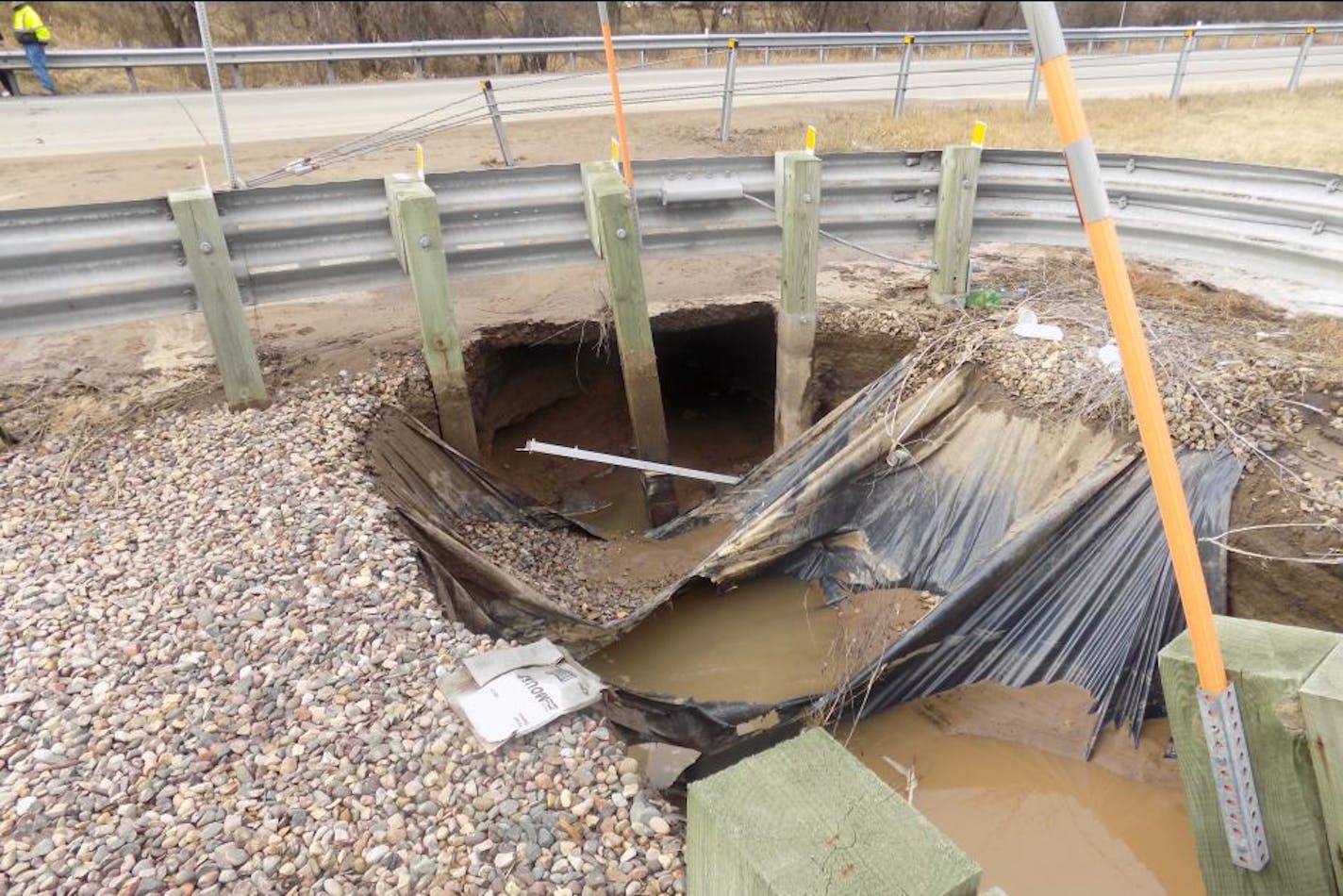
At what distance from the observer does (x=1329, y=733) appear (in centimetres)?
183

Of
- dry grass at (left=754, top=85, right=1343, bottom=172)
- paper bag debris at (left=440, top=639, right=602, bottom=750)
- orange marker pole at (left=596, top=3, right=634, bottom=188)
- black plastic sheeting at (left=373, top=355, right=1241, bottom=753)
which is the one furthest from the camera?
dry grass at (left=754, top=85, right=1343, bottom=172)

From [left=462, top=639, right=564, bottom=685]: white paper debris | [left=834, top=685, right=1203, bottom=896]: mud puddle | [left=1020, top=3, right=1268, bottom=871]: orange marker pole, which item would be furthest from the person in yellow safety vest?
[left=1020, top=3, right=1268, bottom=871]: orange marker pole

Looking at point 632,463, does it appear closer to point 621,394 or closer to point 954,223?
point 621,394

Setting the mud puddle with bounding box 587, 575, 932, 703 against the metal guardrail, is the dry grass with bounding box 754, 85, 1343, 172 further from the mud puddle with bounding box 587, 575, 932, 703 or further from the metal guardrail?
the mud puddle with bounding box 587, 575, 932, 703

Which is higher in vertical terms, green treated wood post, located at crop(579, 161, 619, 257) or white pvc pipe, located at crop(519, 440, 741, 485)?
green treated wood post, located at crop(579, 161, 619, 257)

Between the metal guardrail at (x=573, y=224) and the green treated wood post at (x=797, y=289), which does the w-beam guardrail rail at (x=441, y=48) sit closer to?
the metal guardrail at (x=573, y=224)

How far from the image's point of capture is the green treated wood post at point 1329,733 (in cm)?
181

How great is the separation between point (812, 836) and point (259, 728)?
73.8 inches

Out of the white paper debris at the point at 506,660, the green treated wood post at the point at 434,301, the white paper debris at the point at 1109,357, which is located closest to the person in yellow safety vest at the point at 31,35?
the green treated wood post at the point at 434,301

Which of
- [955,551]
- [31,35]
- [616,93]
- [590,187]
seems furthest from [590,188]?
[31,35]

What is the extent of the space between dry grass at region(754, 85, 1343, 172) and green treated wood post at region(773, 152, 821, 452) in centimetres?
468

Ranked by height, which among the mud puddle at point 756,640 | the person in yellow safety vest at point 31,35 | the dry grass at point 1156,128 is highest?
the person in yellow safety vest at point 31,35

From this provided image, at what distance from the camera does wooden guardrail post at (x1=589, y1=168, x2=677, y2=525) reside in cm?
468

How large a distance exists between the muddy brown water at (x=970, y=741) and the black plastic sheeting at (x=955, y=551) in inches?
5.0
